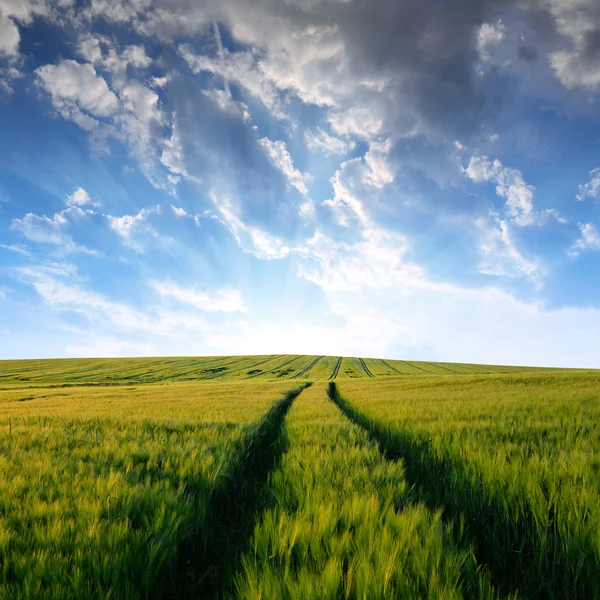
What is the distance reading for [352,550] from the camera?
6.07ft

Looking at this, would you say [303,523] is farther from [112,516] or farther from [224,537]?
[112,516]

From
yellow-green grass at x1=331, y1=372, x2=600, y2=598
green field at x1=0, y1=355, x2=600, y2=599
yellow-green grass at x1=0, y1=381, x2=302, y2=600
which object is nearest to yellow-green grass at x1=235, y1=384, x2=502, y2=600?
green field at x1=0, y1=355, x2=600, y2=599

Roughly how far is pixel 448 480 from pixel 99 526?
126 inches

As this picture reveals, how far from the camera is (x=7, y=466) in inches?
134

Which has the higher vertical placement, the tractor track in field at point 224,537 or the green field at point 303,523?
the green field at point 303,523

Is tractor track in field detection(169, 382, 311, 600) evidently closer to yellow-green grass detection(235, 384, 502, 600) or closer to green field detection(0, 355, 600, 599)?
green field detection(0, 355, 600, 599)

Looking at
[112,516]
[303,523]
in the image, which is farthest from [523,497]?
[112,516]

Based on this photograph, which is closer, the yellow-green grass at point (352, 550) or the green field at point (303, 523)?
the yellow-green grass at point (352, 550)

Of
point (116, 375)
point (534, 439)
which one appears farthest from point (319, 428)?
point (116, 375)

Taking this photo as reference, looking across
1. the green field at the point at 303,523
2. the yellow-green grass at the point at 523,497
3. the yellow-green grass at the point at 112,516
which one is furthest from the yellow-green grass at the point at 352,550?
the yellow-green grass at the point at 112,516

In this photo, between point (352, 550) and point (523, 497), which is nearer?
point (352, 550)

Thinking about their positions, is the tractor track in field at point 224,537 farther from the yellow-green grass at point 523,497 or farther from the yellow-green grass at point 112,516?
the yellow-green grass at point 523,497

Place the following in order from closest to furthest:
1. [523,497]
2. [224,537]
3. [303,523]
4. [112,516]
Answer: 1. [303,523]
2. [112,516]
3. [523,497]
4. [224,537]

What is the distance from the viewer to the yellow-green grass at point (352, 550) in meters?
1.49
